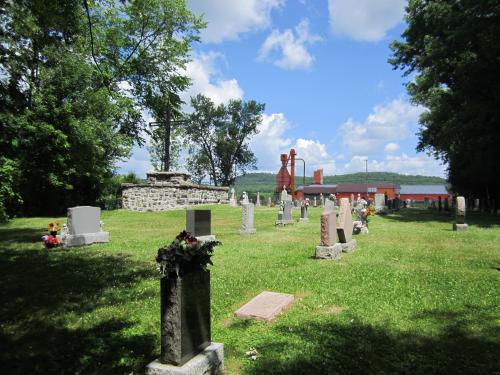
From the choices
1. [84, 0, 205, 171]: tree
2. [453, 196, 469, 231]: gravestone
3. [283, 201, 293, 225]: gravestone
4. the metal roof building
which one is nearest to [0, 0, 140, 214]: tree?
[84, 0, 205, 171]: tree

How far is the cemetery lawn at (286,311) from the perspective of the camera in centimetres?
429

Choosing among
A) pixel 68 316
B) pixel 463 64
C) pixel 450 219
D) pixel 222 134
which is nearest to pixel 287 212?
pixel 450 219

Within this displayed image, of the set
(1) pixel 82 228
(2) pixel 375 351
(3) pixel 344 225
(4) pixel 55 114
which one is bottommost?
(2) pixel 375 351

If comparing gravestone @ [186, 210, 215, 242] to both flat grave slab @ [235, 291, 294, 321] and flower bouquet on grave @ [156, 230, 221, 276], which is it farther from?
flower bouquet on grave @ [156, 230, 221, 276]

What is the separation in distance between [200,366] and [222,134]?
56020 mm

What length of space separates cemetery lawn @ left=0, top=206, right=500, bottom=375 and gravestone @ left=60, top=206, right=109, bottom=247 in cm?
130

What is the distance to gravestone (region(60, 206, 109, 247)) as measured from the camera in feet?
41.4

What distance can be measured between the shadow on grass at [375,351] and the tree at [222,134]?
54.3m

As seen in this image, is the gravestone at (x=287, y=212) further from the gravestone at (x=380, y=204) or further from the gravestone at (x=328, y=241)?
the gravestone at (x=380, y=204)

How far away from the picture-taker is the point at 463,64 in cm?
2133

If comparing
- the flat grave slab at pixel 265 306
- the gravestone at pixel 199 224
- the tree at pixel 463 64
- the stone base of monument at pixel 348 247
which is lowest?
the flat grave slab at pixel 265 306

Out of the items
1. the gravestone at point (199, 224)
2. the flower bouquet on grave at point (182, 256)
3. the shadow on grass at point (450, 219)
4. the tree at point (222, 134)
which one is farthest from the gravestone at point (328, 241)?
the tree at point (222, 134)

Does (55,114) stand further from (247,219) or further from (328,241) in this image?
(328,241)

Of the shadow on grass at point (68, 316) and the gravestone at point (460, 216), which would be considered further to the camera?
the gravestone at point (460, 216)
